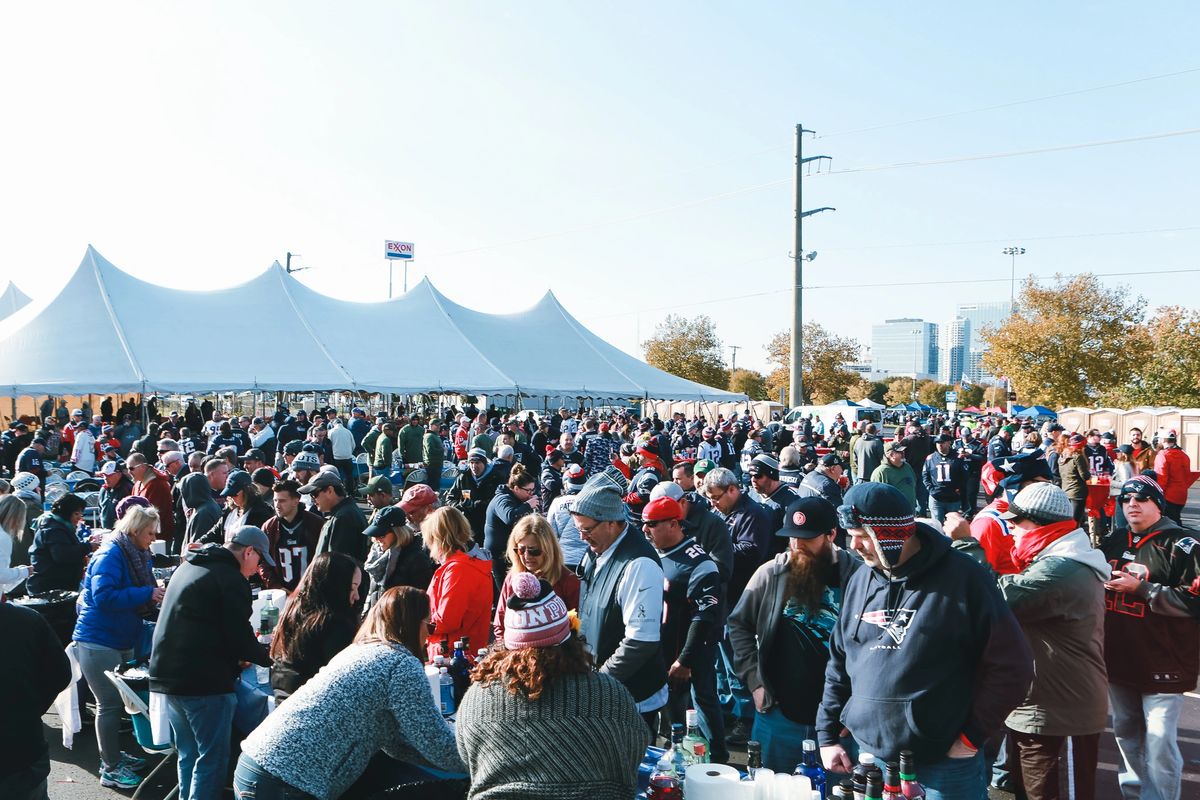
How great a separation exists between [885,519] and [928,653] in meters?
0.46

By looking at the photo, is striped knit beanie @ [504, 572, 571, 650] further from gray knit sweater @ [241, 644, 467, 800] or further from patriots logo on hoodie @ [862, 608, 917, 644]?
patriots logo on hoodie @ [862, 608, 917, 644]

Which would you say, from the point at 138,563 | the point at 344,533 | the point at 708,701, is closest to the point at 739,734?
the point at 708,701

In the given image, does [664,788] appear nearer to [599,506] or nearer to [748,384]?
[599,506]

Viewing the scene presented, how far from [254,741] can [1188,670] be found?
4256mm

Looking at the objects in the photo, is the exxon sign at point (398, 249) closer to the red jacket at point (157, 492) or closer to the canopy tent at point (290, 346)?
the canopy tent at point (290, 346)

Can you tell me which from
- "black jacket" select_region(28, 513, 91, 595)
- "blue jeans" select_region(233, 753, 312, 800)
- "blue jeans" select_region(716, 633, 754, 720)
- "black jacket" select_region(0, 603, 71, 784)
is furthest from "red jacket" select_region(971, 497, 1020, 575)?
"black jacket" select_region(28, 513, 91, 595)

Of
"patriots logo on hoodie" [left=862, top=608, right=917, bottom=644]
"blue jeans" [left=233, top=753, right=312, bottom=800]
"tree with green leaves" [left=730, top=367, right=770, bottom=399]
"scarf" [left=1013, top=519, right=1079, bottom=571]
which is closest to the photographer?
"patriots logo on hoodie" [left=862, top=608, right=917, bottom=644]

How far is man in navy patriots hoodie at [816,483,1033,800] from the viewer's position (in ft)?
8.80

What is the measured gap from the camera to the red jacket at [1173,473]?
11.0 m

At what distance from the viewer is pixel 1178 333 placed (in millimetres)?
34312

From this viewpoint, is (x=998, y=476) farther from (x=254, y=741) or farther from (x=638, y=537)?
(x=254, y=741)

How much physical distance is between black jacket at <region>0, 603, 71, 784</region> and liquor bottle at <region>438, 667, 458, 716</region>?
60.8 inches

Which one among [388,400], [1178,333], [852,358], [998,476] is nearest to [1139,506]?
[998,476]

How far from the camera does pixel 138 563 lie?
493 centimetres
